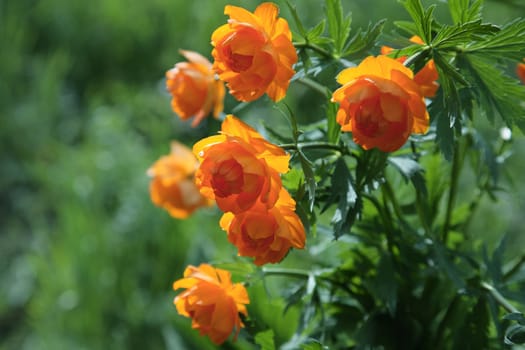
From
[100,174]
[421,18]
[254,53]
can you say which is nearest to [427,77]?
[421,18]

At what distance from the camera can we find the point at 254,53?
60cm

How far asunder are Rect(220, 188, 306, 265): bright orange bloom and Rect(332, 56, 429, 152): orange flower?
3.2 inches

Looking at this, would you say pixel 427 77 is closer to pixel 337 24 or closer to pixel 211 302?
pixel 337 24

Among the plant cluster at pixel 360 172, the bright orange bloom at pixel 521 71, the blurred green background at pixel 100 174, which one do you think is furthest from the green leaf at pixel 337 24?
the blurred green background at pixel 100 174

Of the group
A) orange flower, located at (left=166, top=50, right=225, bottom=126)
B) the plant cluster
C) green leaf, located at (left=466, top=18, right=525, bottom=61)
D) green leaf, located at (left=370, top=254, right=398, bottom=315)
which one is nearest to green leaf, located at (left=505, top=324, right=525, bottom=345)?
the plant cluster

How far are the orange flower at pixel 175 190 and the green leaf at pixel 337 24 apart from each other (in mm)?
306

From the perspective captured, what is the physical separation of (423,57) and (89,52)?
8.78ft

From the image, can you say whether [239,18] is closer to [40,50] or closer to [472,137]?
[472,137]

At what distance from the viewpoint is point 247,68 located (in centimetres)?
60

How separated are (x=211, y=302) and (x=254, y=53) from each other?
23 centimetres

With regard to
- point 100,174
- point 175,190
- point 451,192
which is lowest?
point 100,174

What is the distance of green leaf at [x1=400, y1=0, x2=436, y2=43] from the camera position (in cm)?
62

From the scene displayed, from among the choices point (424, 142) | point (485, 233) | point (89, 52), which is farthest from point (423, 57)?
point (89, 52)

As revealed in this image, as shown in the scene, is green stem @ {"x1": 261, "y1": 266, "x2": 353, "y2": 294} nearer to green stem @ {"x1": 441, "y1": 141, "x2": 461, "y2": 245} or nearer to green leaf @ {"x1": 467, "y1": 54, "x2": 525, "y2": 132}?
green stem @ {"x1": 441, "y1": 141, "x2": 461, "y2": 245}
